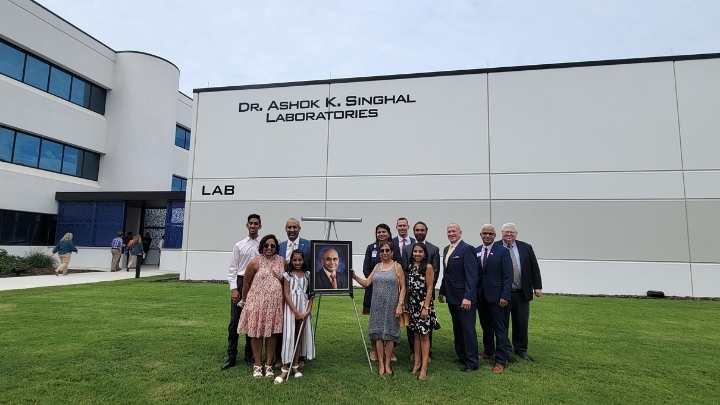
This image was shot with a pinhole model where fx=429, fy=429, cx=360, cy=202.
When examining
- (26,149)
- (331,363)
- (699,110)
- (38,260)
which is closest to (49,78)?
(26,149)

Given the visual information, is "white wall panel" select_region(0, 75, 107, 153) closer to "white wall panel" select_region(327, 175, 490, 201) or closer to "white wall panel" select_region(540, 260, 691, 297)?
"white wall panel" select_region(327, 175, 490, 201)

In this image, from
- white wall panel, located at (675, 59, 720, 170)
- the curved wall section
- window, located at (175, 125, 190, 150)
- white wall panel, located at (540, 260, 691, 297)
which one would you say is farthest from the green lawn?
window, located at (175, 125, 190, 150)

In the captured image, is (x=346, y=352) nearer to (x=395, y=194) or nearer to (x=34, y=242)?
(x=395, y=194)

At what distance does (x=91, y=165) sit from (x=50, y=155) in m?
2.53

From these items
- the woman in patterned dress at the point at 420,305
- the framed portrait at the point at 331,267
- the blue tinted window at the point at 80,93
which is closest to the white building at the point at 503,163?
the framed portrait at the point at 331,267

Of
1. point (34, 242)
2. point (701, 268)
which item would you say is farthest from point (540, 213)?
point (34, 242)

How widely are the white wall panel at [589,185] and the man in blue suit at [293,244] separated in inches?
403

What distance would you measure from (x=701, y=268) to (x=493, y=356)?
1075 cm

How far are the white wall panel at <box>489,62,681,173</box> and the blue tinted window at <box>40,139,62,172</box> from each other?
67.4ft

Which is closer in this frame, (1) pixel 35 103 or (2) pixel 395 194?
(2) pixel 395 194

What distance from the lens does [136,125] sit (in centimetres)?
2430

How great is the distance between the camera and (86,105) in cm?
2295

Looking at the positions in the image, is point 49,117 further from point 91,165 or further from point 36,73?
point 91,165

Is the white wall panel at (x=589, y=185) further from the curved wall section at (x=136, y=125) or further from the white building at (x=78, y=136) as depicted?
the curved wall section at (x=136, y=125)
